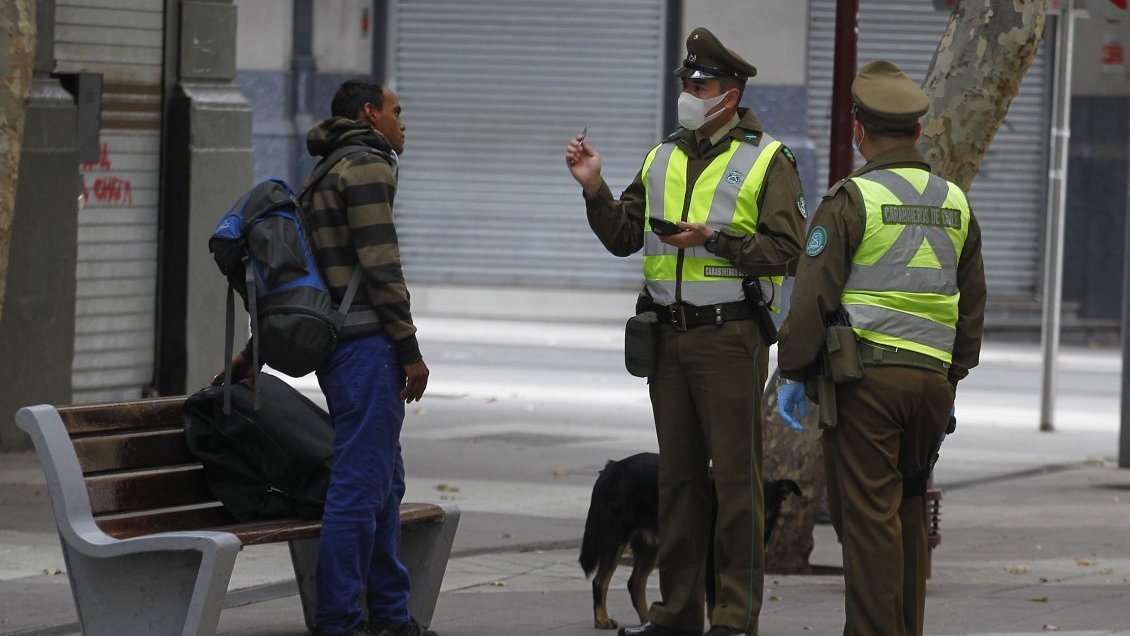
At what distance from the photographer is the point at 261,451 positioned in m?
6.24

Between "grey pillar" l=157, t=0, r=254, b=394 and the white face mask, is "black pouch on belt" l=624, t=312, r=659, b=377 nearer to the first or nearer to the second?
the white face mask

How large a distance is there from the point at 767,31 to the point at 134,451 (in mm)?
16301

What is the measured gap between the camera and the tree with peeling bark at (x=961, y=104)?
8.65 metres

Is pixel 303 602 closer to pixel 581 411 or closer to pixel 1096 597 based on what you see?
pixel 1096 597

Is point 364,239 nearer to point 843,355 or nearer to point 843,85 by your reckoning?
point 843,355

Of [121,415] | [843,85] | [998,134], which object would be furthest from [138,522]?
[998,134]

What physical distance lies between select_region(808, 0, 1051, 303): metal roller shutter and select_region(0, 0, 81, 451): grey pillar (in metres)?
12.3

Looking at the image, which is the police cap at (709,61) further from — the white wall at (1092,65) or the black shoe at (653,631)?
the white wall at (1092,65)

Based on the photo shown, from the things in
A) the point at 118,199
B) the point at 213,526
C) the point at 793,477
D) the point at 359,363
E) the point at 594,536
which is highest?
the point at 359,363

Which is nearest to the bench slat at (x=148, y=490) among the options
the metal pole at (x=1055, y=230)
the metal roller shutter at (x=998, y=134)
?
the metal pole at (x=1055, y=230)

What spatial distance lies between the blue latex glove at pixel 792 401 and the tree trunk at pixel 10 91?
Result: 310 centimetres

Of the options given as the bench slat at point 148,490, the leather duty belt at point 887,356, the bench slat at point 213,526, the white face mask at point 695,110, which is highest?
the white face mask at point 695,110

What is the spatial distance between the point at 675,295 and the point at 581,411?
27.6ft

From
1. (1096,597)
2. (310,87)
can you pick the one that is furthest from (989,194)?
(1096,597)
